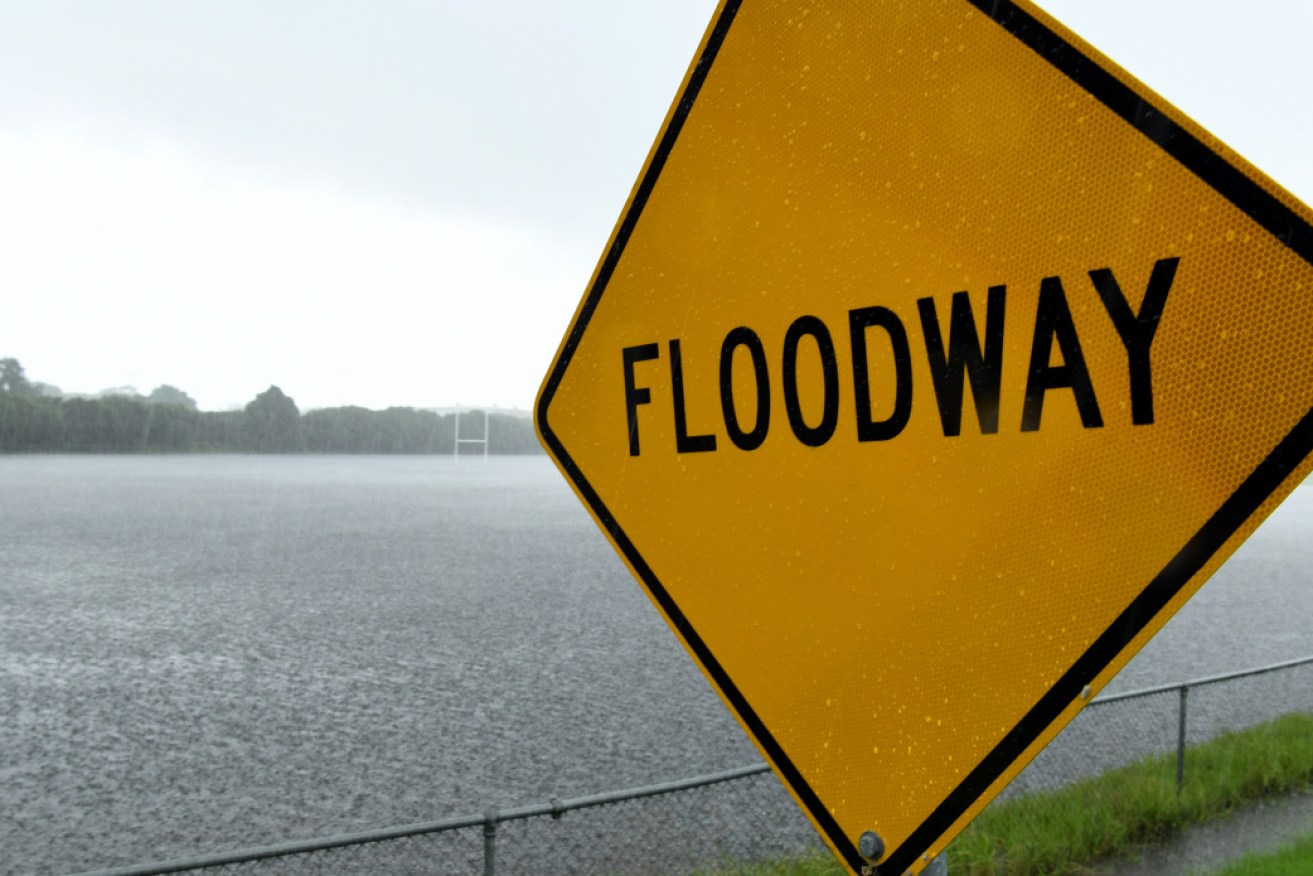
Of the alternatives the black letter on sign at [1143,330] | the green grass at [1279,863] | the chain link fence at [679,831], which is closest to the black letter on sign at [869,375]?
the black letter on sign at [1143,330]

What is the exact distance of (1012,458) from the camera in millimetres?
1268

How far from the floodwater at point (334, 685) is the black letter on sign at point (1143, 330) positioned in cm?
880

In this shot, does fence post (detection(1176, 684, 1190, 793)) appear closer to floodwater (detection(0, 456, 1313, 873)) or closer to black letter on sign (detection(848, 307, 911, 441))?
floodwater (detection(0, 456, 1313, 873))

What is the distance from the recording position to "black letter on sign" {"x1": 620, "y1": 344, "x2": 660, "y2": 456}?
1.76 meters

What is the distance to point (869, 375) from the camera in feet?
4.67

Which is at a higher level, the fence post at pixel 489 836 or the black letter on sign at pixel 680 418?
the black letter on sign at pixel 680 418

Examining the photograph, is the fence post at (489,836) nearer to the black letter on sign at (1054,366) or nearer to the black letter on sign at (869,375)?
the black letter on sign at (869,375)

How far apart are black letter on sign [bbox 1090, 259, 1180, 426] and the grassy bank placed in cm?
429

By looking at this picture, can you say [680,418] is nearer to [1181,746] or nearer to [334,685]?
[1181,746]

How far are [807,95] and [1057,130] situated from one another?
45 cm

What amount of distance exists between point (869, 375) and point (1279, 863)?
16.0ft

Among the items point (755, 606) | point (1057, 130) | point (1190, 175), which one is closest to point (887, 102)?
point (1057, 130)

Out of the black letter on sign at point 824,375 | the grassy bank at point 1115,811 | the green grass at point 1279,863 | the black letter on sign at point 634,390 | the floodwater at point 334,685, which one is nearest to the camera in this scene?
the black letter on sign at point 824,375

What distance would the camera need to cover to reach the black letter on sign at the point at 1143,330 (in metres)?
1.14
